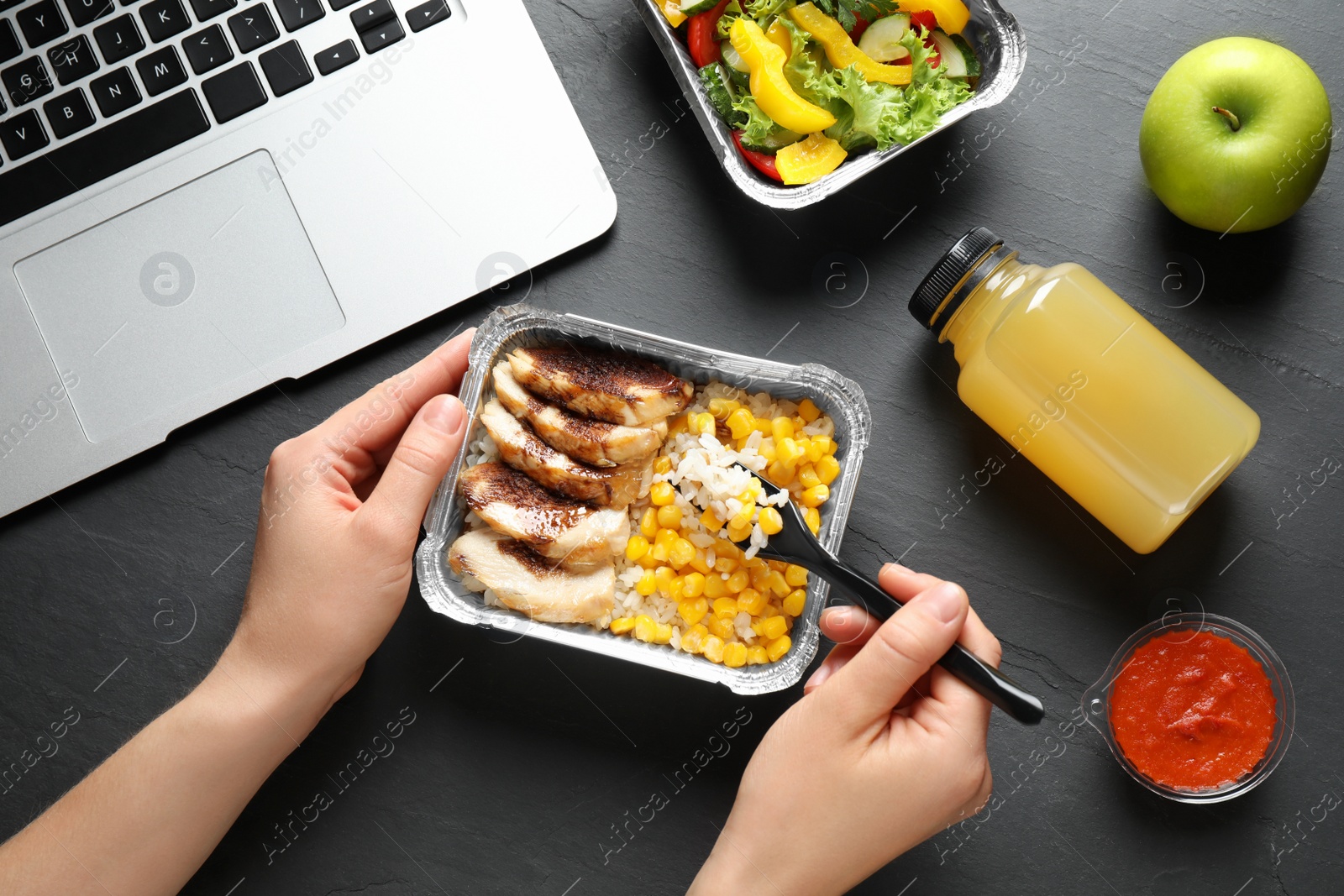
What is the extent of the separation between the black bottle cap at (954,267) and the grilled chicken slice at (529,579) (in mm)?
1094

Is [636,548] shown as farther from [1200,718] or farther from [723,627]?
[1200,718]

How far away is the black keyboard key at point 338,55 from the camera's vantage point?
2080 millimetres

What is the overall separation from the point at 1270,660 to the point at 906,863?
45.4 inches

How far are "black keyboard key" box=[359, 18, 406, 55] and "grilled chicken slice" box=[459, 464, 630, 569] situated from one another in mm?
1132

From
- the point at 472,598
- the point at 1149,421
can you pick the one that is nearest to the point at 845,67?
the point at 1149,421

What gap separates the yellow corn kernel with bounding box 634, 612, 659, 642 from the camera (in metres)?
2.04

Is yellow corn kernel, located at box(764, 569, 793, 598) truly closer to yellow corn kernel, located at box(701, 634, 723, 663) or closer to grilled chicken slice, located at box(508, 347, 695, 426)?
yellow corn kernel, located at box(701, 634, 723, 663)

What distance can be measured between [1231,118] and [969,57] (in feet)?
2.22

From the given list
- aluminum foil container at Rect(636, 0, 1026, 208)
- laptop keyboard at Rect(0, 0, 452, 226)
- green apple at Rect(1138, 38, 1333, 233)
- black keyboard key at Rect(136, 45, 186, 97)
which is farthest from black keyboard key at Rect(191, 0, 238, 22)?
green apple at Rect(1138, 38, 1333, 233)

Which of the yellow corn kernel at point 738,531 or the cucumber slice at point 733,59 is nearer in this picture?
the yellow corn kernel at point 738,531

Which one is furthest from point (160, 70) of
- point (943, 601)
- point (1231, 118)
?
point (1231, 118)

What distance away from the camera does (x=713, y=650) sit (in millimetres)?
2027

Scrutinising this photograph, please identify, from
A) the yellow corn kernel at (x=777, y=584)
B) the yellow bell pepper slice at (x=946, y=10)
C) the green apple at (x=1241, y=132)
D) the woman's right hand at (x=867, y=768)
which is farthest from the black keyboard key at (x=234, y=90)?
the green apple at (x=1241, y=132)

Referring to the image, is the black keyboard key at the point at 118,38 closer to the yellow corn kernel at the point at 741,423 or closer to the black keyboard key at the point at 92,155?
the black keyboard key at the point at 92,155
